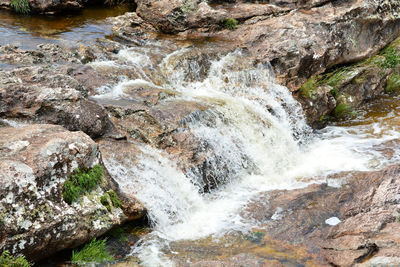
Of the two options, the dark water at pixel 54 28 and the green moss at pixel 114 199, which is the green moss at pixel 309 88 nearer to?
the dark water at pixel 54 28

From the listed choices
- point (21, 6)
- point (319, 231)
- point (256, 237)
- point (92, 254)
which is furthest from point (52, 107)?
point (21, 6)

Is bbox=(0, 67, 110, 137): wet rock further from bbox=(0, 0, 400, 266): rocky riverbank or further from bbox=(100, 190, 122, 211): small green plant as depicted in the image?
bbox=(100, 190, 122, 211): small green plant

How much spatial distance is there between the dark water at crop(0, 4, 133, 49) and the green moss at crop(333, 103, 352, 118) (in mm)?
7019

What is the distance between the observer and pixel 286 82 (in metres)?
10.5

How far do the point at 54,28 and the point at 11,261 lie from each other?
9783mm

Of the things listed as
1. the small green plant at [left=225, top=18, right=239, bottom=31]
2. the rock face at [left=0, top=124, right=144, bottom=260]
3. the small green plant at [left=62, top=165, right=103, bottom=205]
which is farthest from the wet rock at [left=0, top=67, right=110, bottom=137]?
the small green plant at [left=225, top=18, right=239, bottom=31]

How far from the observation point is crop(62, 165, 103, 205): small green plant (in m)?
4.66

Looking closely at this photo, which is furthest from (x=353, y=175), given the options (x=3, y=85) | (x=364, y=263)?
(x=3, y=85)

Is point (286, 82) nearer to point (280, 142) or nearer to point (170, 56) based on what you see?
point (280, 142)

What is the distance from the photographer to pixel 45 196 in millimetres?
4387

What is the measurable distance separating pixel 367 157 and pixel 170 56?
212 inches

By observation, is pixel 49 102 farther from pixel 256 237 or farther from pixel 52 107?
pixel 256 237

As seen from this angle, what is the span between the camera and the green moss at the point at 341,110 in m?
10.9

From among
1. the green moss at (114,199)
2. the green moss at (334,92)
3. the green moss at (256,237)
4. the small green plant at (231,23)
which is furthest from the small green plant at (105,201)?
the small green plant at (231,23)
